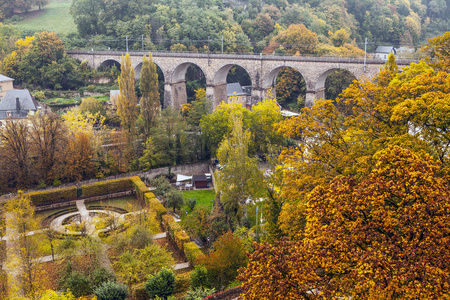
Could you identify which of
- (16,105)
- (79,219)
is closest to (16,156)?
(79,219)

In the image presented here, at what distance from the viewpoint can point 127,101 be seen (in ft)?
141

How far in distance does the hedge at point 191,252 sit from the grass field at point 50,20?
82.4 m

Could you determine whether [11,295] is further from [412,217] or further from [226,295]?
[412,217]

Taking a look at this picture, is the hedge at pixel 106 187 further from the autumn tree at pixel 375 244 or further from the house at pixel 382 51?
the house at pixel 382 51

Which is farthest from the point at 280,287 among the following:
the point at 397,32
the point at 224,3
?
the point at 397,32

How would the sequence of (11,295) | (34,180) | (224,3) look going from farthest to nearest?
(224,3)
(34,180)
(11,295)

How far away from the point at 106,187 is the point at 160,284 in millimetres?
19598

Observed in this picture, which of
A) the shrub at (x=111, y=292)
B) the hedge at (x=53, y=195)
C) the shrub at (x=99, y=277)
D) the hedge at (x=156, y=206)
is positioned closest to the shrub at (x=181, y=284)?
the shrub at (x=111, y=292)

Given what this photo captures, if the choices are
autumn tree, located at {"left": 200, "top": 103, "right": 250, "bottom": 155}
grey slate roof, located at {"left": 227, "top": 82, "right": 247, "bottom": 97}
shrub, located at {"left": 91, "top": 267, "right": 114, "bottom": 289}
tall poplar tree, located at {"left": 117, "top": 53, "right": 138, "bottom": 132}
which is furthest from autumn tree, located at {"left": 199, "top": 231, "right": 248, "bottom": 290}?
grey slate roof, located at {"left": 227, "top": 82, "right": 247, "bottom": 97}

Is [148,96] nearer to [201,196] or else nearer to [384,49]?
[201,196]

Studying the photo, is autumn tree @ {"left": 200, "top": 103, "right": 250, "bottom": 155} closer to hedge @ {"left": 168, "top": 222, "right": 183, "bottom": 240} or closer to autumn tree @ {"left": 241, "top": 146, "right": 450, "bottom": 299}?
hedge @ {"left": 168, "top": 222, "right": 183, "bottom": 240}

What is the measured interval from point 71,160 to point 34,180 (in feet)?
12.8

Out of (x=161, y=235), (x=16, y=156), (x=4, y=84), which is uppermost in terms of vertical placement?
(x=4, y=84)

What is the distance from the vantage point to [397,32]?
331ft
